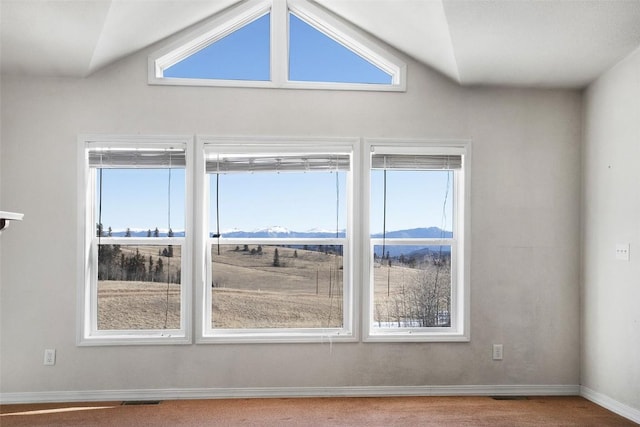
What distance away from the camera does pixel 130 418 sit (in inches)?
147

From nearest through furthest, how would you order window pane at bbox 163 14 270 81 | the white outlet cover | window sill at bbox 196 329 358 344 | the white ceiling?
the white ceiling < the white outlet cover < window sill at bbox 196 329 358 344 < window pane at bbox 163 14 270 81

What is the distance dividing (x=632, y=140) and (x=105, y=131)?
3.89 metres

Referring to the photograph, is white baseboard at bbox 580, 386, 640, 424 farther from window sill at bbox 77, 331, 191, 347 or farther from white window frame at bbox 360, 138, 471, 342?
window sill at bbox 77, 331, 191, 347

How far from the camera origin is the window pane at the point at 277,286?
4.34m

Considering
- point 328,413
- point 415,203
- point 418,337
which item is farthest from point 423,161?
point 328,413

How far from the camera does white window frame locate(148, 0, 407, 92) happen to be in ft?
13.9

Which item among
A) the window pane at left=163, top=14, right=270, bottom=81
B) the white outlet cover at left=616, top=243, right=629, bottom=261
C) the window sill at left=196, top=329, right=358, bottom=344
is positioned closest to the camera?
the white outlet cover at left=616, top=243, right=629, bottom=261

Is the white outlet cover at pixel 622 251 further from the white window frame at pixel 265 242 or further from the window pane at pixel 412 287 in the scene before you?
the white window frame at pixel 265 242

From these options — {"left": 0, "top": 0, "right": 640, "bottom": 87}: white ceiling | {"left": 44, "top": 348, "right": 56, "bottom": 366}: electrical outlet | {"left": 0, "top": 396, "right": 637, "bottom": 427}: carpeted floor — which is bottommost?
{"left": 0, "top": 396, "right": 637, "bottom": 427}: carpeted floor

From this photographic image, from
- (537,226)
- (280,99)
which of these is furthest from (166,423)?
(537,226)

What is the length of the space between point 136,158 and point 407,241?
7.45ft

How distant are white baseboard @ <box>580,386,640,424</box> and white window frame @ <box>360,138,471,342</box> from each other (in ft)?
3.36

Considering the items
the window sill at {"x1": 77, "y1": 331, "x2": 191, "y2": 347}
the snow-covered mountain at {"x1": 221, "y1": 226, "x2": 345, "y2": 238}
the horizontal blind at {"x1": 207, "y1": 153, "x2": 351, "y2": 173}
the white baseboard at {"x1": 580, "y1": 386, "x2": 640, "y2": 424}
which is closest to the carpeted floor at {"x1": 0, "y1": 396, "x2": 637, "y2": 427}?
the white baseboard at {"x1": 580, "y1": 386, "x2": 640, "y2": 424}

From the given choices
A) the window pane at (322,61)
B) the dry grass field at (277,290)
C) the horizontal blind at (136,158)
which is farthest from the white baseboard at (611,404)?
the horizontal blind at (136,158)
